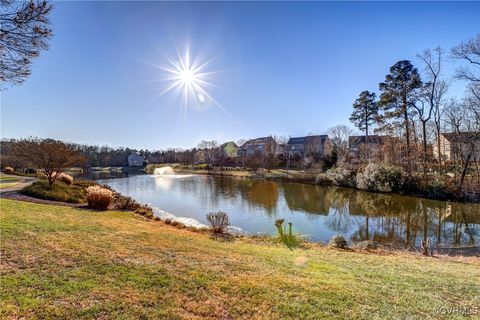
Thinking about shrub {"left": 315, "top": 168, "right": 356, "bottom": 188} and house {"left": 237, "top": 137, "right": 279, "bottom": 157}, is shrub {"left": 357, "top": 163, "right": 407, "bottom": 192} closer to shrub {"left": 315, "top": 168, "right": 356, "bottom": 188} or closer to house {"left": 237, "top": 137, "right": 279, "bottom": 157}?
shrub {"left": 315, "top": 168, "right": 356, "bottom": 188}

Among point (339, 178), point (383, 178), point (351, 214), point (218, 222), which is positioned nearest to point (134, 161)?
point (339, 178)

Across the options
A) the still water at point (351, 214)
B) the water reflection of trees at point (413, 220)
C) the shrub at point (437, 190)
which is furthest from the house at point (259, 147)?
the water reflection of trees at point (413, 220)

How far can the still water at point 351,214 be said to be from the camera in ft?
44.0

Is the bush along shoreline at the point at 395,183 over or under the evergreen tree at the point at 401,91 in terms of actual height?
under

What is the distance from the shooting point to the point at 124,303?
11.3 feet

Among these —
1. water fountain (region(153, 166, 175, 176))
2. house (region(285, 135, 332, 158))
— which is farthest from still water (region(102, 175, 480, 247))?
water fountain (region(153, 166, 175, 176))

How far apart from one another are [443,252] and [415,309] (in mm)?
8758

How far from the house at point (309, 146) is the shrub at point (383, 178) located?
20.8 m

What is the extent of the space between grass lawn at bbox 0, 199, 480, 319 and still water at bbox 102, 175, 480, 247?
7321mm

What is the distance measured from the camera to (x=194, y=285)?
4211 mm

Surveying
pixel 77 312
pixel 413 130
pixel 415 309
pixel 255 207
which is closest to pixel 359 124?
pixel 413 130

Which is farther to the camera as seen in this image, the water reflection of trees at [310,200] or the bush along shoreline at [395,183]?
the bush along shoreline at [395,183]

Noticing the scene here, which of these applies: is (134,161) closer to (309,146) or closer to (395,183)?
(309,146)

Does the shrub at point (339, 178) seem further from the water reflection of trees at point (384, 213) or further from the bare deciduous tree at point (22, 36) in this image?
the bare deciduous tree at point (22, 36)
